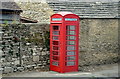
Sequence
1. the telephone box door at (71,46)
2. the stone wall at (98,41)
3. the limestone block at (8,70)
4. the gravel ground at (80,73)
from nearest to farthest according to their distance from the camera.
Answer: the gravel ground at (80,73), the limestone block at (8,70), the telephone box door at (71,46), the stone wall at (98,41)

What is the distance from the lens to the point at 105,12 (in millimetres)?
10727

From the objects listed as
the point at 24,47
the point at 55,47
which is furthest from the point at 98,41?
the point at 24,47

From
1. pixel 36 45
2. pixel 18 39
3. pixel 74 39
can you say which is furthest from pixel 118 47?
pixel 18 39

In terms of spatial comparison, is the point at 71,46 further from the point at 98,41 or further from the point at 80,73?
the point at 98,41

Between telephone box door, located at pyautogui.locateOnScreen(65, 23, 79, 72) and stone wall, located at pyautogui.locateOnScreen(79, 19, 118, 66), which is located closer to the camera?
telephone box door, located at pyautogui.locateOnScreen(65, 23, 79, 72)

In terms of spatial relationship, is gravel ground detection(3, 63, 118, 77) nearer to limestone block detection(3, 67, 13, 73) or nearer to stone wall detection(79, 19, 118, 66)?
limestone block detection(3, 67, 13, 73)

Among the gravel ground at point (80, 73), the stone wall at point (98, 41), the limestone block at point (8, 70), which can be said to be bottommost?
the gravel ground at point (80, 73)

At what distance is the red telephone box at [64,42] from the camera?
8000mm

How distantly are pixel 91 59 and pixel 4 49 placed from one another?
360 cm

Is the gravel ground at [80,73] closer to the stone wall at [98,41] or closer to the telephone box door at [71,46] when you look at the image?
the telephone box door at [71,46]

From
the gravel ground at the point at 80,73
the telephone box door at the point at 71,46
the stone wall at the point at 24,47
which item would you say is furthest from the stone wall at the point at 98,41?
the stone wall at the point at 24,47

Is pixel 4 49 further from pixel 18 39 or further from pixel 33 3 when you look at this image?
pixel 33 3

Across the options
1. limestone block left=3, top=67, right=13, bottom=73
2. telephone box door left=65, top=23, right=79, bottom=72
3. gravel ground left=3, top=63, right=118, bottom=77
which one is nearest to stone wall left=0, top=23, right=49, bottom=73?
limestone block left=3, top=67, right=13, bottom=73

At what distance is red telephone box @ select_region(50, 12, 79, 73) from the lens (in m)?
8.00
